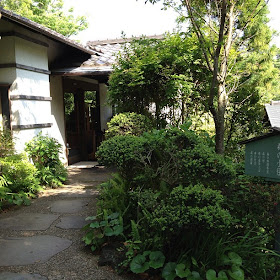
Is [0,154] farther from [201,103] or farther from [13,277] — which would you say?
[201,103]

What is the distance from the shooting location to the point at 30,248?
3330 millimetres

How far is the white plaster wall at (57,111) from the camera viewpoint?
8.07 metres

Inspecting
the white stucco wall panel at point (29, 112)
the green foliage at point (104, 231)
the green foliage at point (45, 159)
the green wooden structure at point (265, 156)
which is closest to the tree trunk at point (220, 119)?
the green wooden structure at point (265, 156)

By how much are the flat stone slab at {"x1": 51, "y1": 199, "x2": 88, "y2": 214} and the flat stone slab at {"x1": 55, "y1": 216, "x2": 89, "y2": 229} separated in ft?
0.98

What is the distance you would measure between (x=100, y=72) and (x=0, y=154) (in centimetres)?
348

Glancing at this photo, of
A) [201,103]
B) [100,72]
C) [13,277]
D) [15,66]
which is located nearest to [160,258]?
[13,277]

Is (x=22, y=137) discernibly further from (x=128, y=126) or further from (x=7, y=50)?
(x=128, y=126)

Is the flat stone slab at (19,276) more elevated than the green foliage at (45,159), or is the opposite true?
the green foliage at (45,159)

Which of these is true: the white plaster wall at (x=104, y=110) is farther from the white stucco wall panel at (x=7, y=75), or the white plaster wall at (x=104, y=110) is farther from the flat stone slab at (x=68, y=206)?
the flat stone slab at (x=68, y=206)

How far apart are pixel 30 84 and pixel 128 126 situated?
2.53 metres

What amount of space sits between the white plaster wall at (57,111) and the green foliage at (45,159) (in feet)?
5.20

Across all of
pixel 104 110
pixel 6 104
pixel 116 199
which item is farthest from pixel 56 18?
pixel 116 199

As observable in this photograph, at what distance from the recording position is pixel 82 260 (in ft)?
10.1

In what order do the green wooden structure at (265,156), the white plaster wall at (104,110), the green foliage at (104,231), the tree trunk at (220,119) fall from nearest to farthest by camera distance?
the green wooden structure at (265,156) < the green foliage at (104,231) < the tree trunk at (220,119) < the white plaster wall at (104,110)
